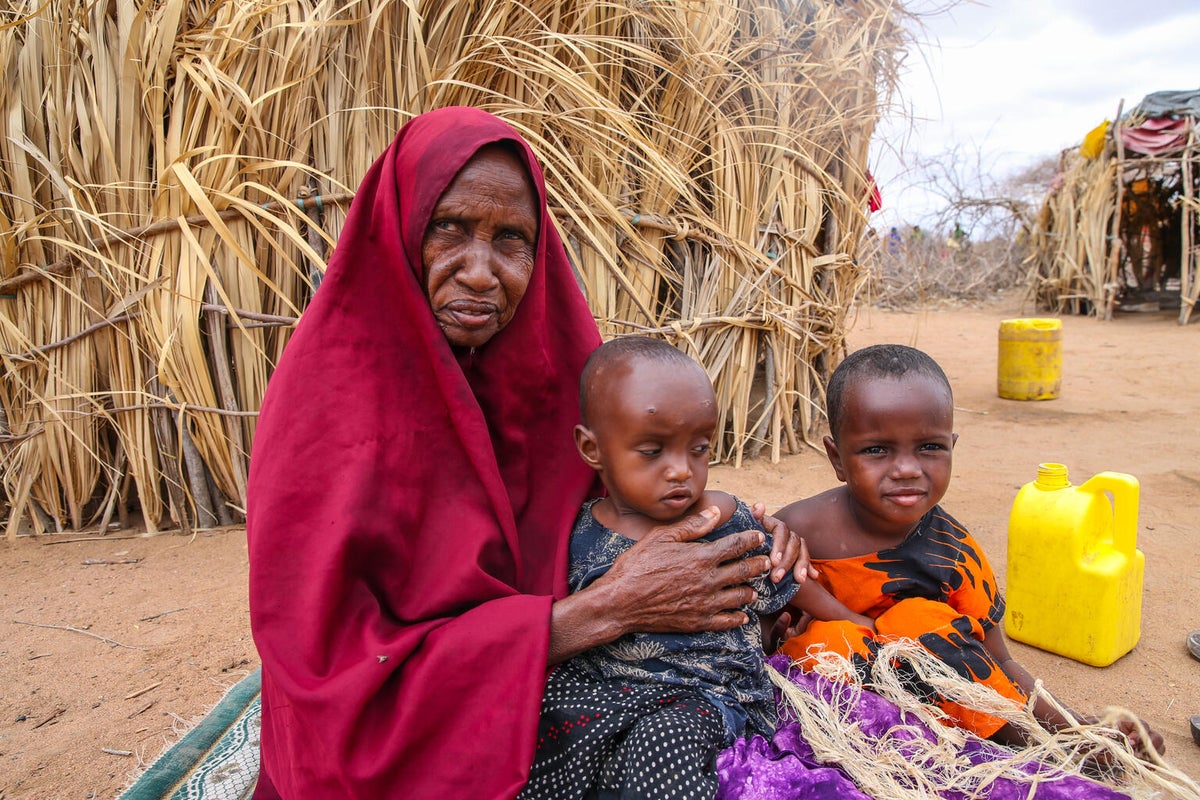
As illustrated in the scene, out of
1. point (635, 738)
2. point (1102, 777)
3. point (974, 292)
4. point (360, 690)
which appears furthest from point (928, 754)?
point (974, 292)

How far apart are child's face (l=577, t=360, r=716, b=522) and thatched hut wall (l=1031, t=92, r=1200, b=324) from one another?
1054 centimetres

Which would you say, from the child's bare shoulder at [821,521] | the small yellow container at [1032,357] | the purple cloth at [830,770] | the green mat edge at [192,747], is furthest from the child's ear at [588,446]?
the small yellow container at [1032,357]

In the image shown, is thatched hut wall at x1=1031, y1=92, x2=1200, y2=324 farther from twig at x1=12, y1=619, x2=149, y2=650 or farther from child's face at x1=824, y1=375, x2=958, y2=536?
twig at x1=12, y1=619, x2=149, y2=650

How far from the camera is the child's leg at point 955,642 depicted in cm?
147

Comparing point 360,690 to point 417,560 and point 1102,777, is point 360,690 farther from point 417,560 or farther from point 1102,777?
point 1102,777

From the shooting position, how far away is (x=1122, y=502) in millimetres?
2152

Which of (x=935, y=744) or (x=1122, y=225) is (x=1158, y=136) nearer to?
(x=1122, y=225)

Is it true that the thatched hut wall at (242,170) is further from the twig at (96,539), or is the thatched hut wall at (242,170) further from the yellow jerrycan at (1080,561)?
the yellow jerrycan at (1080,561)

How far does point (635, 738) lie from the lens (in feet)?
4.09

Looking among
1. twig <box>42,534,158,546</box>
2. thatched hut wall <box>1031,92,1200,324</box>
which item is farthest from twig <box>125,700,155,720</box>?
thatched hut wall <box>1031,92,1200,324</box>

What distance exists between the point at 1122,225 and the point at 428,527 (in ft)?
43.8

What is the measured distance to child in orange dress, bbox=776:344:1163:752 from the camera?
1.56m

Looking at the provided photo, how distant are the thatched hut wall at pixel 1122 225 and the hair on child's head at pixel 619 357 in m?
10.5

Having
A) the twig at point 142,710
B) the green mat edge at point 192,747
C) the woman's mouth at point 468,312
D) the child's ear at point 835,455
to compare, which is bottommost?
the twig at point 142,710
